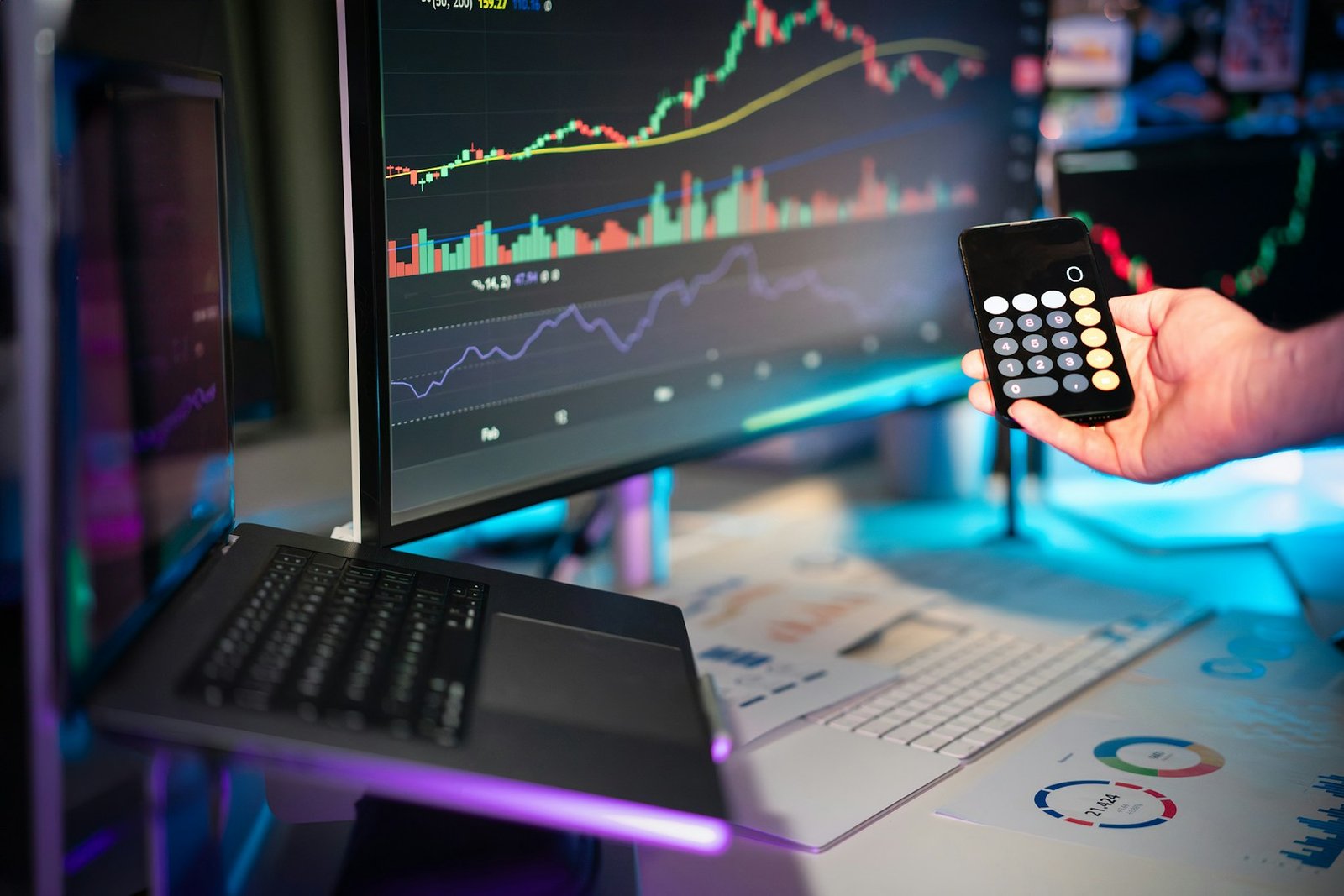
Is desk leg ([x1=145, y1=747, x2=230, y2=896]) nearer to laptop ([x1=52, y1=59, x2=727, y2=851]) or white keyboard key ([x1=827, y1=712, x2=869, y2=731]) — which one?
laptop ([x1=52, y1=59, x2=727, y2=851])

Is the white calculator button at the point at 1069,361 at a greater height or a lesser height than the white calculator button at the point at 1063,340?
lesser

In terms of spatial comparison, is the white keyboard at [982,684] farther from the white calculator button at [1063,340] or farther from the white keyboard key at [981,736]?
the white calculator button at [1063,340]

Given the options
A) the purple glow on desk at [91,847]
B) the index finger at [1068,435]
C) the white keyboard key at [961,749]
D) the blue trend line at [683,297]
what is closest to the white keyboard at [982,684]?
the white keyboard key at [961,749]

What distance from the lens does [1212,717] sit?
27.5 inches

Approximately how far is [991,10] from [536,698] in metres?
0.81

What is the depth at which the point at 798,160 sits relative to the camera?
856 millimetres

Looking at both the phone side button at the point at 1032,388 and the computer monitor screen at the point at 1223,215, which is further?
the computer monitor screen at the point at 1223,215

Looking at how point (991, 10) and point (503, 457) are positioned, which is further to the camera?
point (991, 10)

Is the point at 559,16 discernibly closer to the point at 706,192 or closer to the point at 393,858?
the point at 706,192

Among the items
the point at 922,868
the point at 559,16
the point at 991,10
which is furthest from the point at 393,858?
the point at 991,10

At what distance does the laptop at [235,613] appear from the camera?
0.37m

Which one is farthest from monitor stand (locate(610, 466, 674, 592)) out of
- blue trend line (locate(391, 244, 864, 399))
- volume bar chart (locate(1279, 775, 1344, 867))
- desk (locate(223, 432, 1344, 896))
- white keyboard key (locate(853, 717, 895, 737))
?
volume bar chart (locate(1279, 775, 1344, 867))

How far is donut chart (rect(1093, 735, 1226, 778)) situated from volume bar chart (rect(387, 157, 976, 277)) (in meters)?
0.41

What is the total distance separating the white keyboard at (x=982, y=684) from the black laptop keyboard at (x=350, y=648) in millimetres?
274
